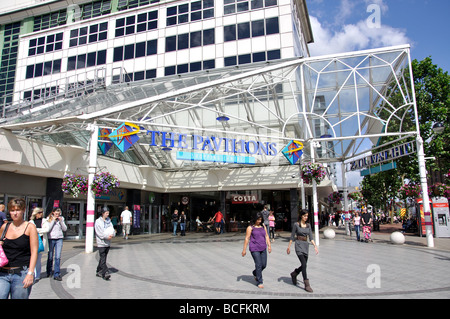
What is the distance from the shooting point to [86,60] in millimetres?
31516

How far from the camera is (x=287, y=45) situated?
25.9 metres

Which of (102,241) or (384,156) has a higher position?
(384,156)

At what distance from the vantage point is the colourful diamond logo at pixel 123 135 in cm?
1423

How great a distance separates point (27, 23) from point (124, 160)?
1015 inches

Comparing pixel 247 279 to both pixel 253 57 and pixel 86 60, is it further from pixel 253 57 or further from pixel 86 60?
pixel 86 60

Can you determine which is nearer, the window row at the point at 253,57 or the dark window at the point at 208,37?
the window row at the point at 253,57

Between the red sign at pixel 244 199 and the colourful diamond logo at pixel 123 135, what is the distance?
13.0m

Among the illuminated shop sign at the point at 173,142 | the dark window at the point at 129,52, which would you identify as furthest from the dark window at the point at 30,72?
the illuminated shop sign at the point at 173,142

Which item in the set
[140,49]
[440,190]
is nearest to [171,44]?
[140,49]

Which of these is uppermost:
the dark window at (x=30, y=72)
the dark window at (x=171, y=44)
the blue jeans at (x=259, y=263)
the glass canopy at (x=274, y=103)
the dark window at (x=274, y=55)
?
the dark window at (x=171, y=44)

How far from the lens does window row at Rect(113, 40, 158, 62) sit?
30.0 metres

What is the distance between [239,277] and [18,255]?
5.28m

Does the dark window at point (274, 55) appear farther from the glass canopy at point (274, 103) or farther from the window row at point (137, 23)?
the window row at point (137, 23)
